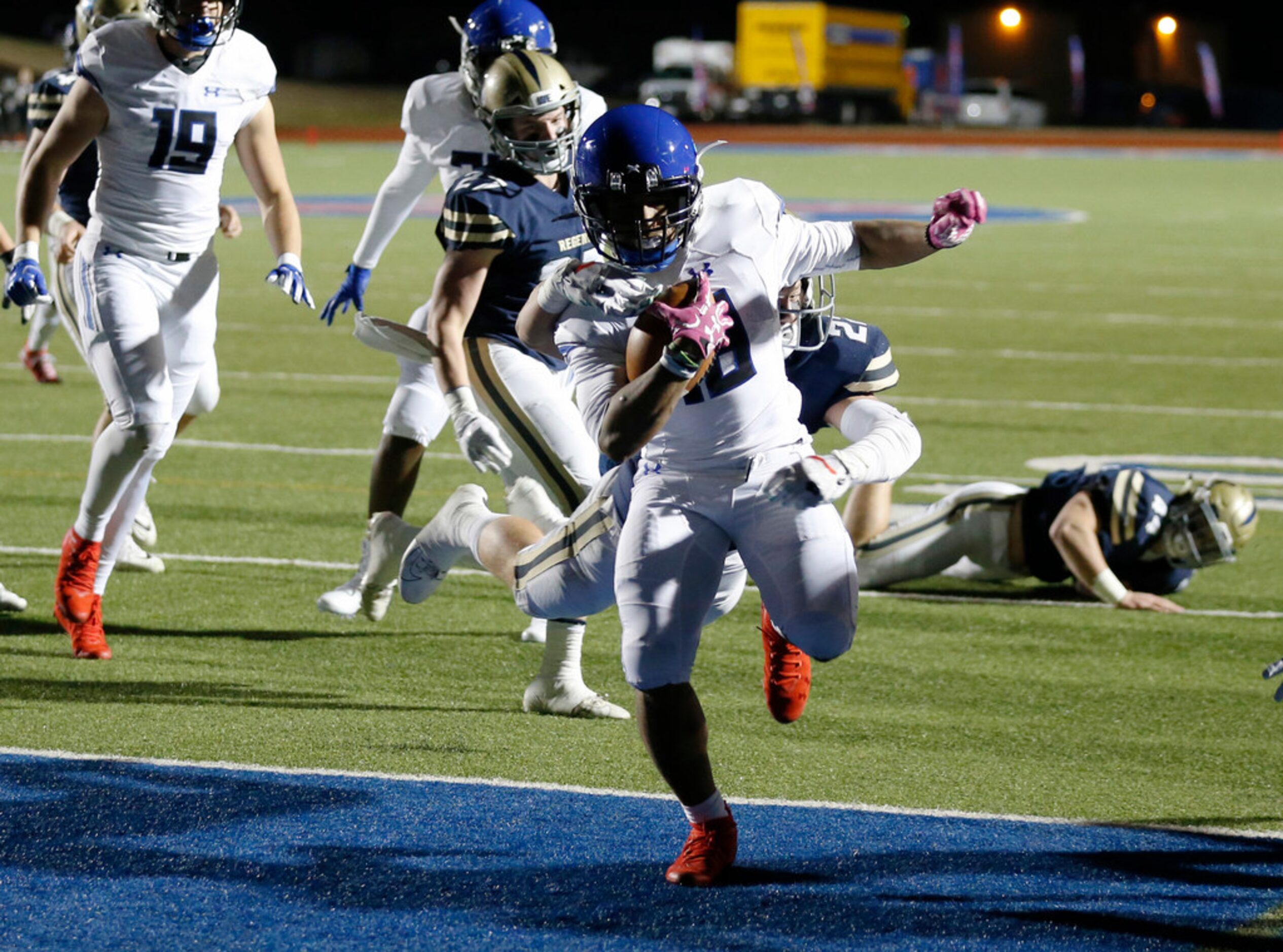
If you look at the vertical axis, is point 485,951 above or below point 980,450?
above

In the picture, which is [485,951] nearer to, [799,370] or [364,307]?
A: [799,370]

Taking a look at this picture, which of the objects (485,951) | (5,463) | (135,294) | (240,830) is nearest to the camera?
(485,951)

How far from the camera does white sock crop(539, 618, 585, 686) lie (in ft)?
15.7

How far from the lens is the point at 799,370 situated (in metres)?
5.00

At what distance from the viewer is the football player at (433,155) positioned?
5578mm

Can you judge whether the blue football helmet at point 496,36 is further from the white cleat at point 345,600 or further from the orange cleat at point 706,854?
the orange cleat at point 706,854

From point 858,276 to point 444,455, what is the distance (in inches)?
321

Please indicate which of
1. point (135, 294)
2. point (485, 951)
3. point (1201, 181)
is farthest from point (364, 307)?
point (1201, 181)

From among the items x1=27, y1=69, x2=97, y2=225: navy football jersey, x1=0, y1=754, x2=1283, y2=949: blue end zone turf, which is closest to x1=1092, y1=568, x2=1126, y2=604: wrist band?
x1=0, y1=754, x2=1283, y2=949: blue end zone turf

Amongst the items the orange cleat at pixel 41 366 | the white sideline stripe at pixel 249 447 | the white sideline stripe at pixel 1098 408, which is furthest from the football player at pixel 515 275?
the orange cleat at pixel 41 366

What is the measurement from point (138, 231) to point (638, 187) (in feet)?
7.82

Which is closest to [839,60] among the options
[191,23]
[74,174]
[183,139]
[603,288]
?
[74,174]

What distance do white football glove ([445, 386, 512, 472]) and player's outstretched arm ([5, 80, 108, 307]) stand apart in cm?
131

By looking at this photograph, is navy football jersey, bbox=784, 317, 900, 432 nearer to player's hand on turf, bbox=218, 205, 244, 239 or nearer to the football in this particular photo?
the football
